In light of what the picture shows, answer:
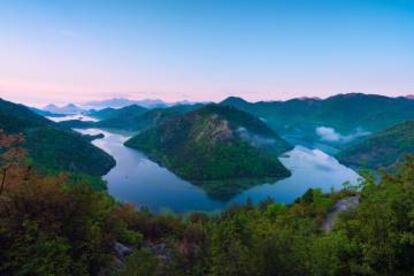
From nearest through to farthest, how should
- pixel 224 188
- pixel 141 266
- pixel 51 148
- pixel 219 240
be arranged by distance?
1. pixel 141 266
2. pixel 219 240
3. pixel 51 148
4. pixel 224 188

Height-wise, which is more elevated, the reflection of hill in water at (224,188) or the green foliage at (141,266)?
the green foliage at (141,266)

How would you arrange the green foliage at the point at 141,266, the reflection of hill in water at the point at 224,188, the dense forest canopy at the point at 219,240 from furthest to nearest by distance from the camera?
the reflection of hill in water at the point at 224,188
the green foliage at the point at 141,266
the dense forest canopy at the point at 219,240

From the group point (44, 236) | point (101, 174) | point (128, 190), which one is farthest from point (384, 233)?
point (101, 174)

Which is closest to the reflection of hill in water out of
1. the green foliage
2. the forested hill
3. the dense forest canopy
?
the forested hill

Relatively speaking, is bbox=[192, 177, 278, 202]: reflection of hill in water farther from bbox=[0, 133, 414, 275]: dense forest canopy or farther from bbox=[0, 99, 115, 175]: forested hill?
bbox=[0, 133, 414, 275]: dense forest canopy

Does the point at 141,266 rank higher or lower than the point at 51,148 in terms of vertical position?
higher

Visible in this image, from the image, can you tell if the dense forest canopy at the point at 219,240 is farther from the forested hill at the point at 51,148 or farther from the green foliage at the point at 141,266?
the forested hill at the point at 51,148

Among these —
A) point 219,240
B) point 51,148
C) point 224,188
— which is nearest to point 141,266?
point 219,240

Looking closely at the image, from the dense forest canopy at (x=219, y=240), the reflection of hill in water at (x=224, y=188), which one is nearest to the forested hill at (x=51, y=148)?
the reflection of hill in water at (x=224, y=188)

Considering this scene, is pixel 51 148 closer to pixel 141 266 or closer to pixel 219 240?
pixel 219 240

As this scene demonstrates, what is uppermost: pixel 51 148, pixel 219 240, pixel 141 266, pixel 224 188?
pixel 219 240

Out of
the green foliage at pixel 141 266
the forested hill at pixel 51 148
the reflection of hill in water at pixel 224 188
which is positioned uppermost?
the green foliage at pixel 141 266

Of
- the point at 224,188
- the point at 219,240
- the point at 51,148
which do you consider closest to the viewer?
the point at 219,240
